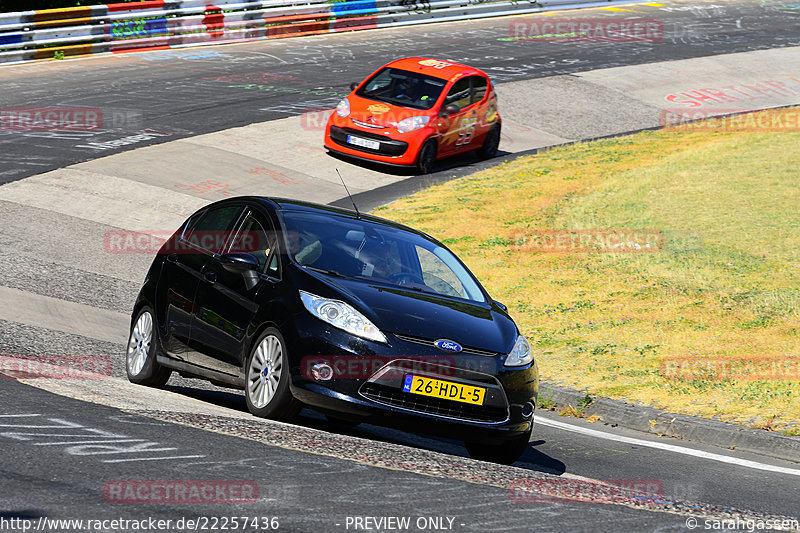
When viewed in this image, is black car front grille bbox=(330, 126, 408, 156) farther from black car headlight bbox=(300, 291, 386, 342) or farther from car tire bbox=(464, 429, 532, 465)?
black car headlight bbox=(300, 291, 386, 342)

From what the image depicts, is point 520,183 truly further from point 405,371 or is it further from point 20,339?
point 405,371

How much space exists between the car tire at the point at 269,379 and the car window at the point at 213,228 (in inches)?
52.7

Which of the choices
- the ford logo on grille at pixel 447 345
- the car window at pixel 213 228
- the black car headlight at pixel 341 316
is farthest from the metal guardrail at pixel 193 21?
the ford logo on grille at pixel 447 345

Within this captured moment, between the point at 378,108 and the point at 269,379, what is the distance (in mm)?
13937

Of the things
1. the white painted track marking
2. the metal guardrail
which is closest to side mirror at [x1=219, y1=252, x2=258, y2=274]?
the white painted track marking

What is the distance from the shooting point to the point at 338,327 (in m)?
7.32

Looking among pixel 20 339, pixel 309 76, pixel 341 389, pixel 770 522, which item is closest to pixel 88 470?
pixel 341 389

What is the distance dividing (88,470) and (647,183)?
1558 cm

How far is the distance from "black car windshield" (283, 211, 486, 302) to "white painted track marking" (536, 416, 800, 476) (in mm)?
1546

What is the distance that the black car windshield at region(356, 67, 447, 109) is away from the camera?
69.7ft

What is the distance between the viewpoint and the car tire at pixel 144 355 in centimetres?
911

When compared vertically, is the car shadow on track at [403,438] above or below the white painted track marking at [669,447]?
above

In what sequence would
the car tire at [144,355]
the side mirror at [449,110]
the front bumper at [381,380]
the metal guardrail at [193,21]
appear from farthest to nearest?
the metal guardrail at [193,21] < the side mirror at [449,110] < the car tire at [144,355] < the front bumper at [381,380]

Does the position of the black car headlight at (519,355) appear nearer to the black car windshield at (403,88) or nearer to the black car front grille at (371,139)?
the black car front grille at (371,139)
